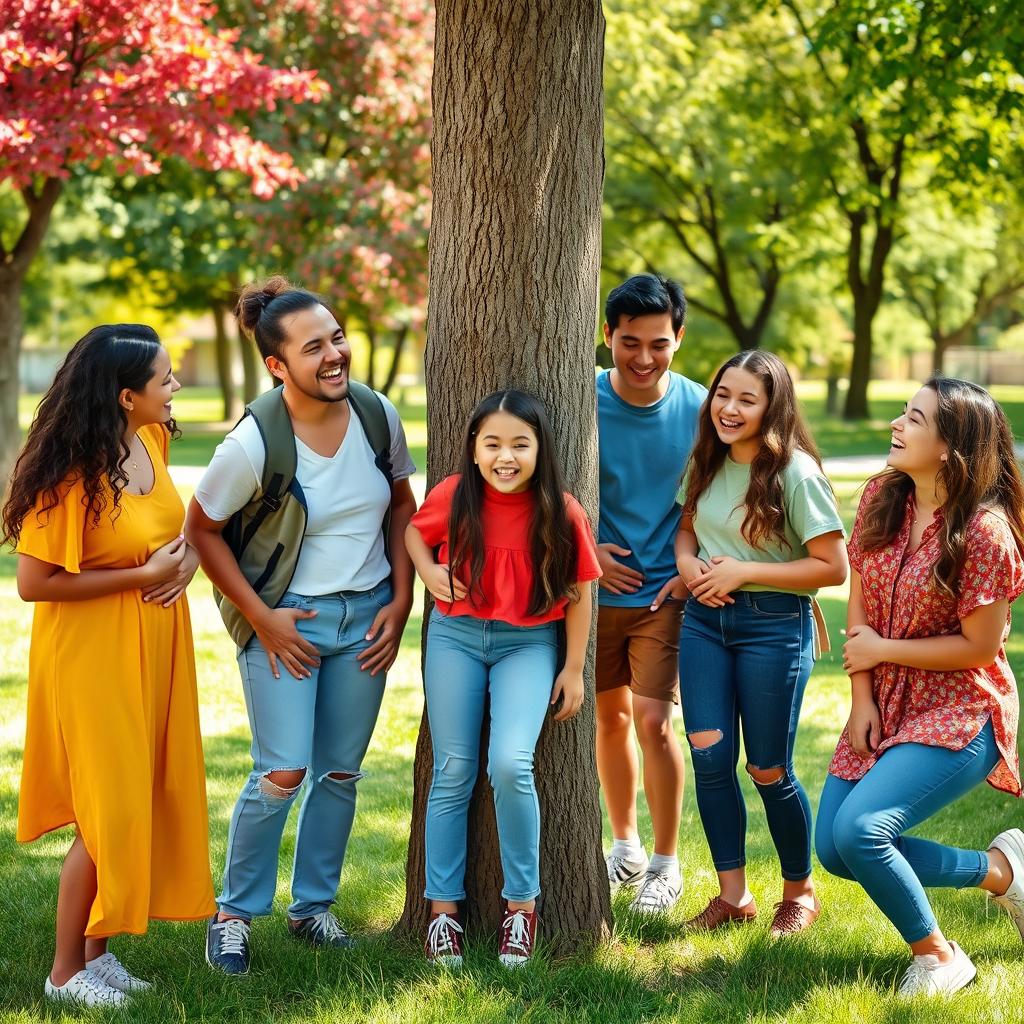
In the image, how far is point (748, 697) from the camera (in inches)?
157

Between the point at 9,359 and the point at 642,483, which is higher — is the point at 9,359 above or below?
above

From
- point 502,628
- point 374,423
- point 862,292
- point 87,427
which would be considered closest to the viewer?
point 87,427

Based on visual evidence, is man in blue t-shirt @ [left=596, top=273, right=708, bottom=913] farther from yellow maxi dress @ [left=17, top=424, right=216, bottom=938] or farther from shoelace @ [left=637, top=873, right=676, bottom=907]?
yellow maxi dress @ [left=17, top=424, right=216, bottom=938]

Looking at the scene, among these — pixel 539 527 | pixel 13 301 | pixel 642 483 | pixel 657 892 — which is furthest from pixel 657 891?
pixel 13 301

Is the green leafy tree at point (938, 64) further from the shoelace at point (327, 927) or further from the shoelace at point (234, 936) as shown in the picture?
the shoelace at point (234, 936)

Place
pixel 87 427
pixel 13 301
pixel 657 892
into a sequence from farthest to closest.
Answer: pixel 13 301 < pixel 657 892 < pixel 87 427

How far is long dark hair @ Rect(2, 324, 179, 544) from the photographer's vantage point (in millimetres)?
3449

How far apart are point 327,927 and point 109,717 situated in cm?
100

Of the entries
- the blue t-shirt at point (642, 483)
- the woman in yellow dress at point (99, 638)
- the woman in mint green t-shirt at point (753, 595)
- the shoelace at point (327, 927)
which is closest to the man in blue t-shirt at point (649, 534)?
the blue t-shirt at point (642, 483)

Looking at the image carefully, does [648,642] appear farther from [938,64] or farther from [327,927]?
[938,64]

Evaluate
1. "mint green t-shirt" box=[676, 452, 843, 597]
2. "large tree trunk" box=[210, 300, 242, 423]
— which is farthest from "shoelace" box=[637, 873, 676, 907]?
"large tree trunk" box=[210, 300, 242, 423]

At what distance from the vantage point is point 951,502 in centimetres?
372

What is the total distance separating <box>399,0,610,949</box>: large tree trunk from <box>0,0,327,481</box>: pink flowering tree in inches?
298

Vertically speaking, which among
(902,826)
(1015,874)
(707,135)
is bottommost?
(1015,874)
